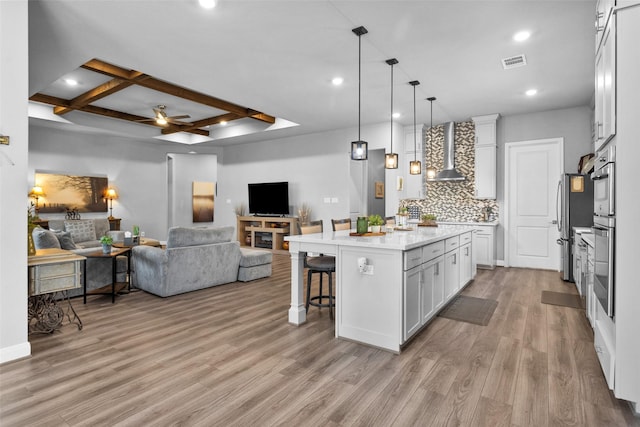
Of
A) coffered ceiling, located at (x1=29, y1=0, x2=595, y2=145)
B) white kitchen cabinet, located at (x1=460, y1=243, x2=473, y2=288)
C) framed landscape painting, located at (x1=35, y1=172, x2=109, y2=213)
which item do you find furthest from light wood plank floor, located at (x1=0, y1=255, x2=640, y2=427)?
framed landscape painting, located at (x1=35, y1=172, x2=109, y2=213)

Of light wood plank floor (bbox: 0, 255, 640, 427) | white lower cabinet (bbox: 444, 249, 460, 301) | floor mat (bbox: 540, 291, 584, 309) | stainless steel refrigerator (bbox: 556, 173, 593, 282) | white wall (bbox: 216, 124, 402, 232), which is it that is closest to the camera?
light wood plank floor (bbox: 0, 255, 640, 427)

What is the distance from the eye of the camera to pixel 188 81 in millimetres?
4660

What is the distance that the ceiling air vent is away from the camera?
392cm

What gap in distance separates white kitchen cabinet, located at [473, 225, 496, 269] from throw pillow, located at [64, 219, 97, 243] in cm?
752

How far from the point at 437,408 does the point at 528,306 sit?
2.63 metres

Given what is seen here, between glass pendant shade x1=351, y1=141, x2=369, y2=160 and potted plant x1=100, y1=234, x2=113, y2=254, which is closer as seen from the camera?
glass pendant shade x1=351, y1=141, x2=369, y2=160

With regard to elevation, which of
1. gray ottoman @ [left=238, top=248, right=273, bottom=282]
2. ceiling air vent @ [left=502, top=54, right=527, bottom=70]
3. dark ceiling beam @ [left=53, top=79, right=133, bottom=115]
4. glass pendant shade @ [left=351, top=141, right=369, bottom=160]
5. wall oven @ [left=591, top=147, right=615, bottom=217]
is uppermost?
dark ceiling beam @ [left=53, top=79, right=133, bottom=115]

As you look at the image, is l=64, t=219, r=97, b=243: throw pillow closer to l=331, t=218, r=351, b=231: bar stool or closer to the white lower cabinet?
l=331, t=218, r=351, b=231: bar stool

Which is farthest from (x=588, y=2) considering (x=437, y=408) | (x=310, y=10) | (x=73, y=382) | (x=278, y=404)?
(x=73, y=382)

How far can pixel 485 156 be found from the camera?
6449 millimetres

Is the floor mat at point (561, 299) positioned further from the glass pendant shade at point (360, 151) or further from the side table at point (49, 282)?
the side table at point (49, 282)

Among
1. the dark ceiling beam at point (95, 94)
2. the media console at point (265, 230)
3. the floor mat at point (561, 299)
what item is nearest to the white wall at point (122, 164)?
the dark ceiling beam at point (95, 94)

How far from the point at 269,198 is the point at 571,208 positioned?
242 inches

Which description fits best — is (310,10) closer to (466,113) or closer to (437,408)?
(437,408)
